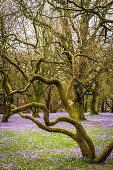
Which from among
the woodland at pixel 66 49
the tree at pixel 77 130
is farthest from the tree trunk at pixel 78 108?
the tree at pixel 77 130

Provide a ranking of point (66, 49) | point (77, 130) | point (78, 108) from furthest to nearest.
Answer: point (78, 108) → point (66, 49) → point (77, 130)

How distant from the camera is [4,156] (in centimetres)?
710

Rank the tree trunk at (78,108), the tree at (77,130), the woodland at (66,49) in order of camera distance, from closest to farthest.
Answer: the tree at (77,130), the woodland at (66,49), the tree trunk at (78,108)

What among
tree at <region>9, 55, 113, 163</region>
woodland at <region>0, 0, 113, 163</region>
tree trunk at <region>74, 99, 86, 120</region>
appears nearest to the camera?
tree at <region>9, 55, 113, 163</region>

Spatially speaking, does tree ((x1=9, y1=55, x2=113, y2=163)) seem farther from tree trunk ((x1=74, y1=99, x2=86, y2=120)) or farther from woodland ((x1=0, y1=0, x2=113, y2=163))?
tree trunk ((x1=74, y1=99, x2=86, y2=120))

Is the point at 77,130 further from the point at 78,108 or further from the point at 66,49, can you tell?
the point at 78,108

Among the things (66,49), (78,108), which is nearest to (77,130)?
(66,49)

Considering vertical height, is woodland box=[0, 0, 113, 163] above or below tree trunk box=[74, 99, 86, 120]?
above

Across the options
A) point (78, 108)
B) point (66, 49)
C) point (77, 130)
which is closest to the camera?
point (77, 130)

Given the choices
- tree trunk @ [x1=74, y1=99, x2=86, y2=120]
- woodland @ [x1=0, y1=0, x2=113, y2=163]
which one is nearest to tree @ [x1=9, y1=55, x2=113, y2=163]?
woodland @ [x1=0, y1=0, x2=113, y2=163]

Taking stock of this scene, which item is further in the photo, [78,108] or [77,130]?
[78,108]

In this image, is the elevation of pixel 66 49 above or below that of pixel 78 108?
above

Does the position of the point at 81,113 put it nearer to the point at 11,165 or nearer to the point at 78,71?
the point at 78,71

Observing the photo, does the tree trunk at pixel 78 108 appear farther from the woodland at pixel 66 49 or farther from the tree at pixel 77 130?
the tree at pixel 77 130
